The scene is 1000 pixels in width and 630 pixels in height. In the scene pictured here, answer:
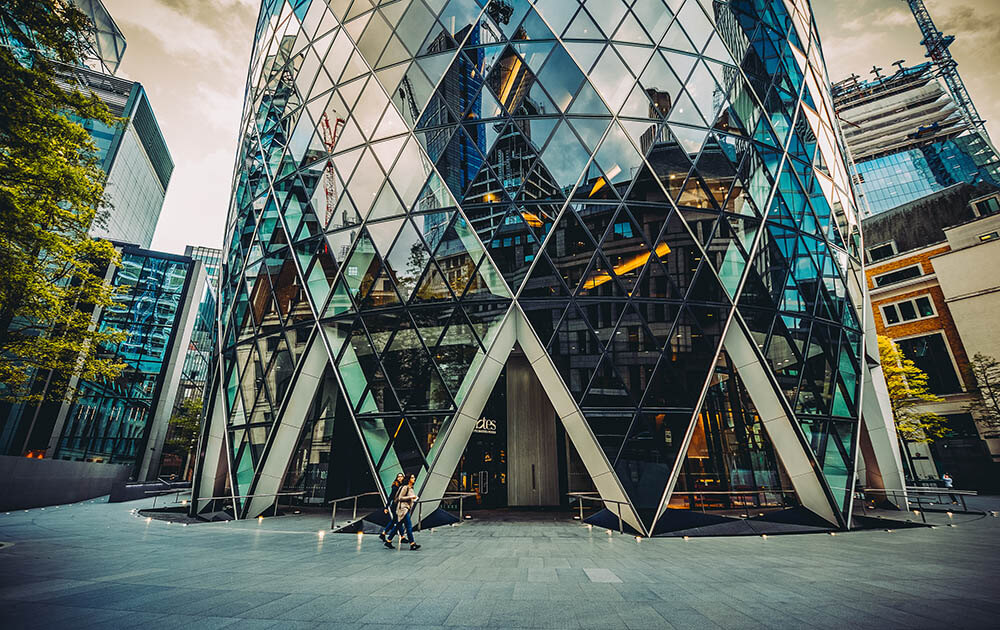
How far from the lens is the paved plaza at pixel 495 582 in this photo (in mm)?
4367

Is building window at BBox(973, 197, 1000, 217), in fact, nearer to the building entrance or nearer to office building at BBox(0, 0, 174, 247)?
the building entrance

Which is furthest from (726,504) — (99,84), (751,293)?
(99,84)

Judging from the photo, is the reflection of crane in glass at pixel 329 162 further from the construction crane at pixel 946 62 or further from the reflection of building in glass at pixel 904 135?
the construction crane at pixel 946 62

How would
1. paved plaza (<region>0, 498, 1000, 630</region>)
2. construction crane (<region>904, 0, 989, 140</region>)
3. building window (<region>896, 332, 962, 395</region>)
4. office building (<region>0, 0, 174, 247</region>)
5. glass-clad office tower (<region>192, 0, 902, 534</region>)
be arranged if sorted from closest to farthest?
paved plaza (<region>0, 498, 1000, 630</region>), glass-clad office tower (<region>192, 0, 902, 534</region>), building window (<region>896, 332, 962, 395</region>), office building (<region>0, 0, 174, 247</region>), construction crane (<region>904, 0, 989, 140</region>)

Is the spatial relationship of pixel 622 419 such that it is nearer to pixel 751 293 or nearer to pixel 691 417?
pixel 691 417

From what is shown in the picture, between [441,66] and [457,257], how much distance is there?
6.90m

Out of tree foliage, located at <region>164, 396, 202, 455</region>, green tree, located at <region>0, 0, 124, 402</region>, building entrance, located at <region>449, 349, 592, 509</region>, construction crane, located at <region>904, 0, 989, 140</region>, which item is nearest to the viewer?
green tree, located at <region>0, 0, 124, 402</region>

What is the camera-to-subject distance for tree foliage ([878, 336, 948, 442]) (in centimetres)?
2630

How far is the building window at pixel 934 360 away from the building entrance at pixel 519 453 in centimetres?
3199

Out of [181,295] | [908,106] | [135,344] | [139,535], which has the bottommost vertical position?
[139,535]

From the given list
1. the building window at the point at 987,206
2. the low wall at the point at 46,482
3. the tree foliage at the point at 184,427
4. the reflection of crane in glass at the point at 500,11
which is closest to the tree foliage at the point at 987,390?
the building window at the point at 987,206

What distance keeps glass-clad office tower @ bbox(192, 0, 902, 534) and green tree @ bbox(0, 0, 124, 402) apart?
199 inches

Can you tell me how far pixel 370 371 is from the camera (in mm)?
13469

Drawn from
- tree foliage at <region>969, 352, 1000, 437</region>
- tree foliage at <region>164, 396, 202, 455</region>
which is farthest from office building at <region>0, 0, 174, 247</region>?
tree foliage at <region>969, 352, 1000, 437</region>
